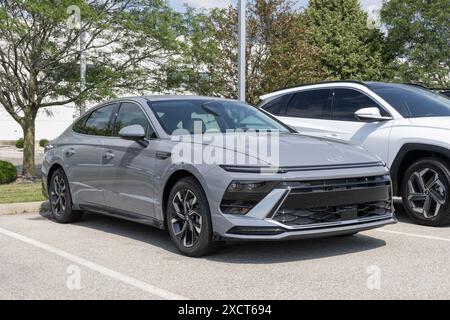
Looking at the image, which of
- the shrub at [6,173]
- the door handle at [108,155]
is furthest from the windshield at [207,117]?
the shrub at [6,173]

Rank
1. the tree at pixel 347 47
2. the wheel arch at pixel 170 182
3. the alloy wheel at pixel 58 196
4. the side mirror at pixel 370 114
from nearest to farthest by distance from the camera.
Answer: the wheel arch at pixel 170 182 → the side mirror at pixel 370 114 → the alloy wheel at pixel 58 196 → the tree at pixel 347 47

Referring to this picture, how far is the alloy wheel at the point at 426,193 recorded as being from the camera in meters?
7.42

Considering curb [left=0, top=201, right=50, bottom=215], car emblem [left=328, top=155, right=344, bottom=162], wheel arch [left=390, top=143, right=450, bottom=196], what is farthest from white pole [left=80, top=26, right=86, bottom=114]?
car emblem [left=328, top=155, right=344, bottom=162]

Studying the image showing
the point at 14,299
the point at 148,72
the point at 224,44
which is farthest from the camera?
the point at 224,44

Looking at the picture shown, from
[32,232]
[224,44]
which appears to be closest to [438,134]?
[32,232]

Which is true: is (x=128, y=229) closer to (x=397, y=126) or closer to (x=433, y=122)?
(x=397, y=126)

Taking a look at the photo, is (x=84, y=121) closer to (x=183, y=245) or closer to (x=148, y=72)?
(x=183, y=245)

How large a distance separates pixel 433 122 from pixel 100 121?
4.03 metres

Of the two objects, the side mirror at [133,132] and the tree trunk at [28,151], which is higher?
the side mirror at [133,132]

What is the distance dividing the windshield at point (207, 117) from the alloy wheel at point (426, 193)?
173cm

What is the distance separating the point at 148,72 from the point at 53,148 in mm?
9011

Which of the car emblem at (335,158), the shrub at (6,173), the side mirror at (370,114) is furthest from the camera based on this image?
the shrub at (6,173)

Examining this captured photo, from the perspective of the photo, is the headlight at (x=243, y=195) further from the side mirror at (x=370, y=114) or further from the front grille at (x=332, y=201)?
the side mirror at (x=370, y=114)

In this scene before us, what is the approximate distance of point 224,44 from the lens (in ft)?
76.2
